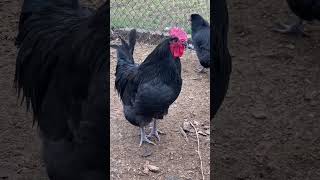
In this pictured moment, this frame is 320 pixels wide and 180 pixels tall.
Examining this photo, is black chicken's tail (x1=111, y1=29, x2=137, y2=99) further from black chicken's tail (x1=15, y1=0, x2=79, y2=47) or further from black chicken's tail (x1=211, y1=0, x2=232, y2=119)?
black chicken's tail (x1=211, y1=0, x2=232, y2=119)

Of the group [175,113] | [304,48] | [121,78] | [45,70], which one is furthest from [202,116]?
[304,48]

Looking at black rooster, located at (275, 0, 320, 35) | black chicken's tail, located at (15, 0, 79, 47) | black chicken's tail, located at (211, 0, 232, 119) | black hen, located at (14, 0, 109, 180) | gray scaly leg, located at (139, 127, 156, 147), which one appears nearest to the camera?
black chicken's tail, located at (211, 0, 232, 119)

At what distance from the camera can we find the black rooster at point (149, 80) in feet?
5.67

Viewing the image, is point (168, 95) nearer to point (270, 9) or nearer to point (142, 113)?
point (142, 113)

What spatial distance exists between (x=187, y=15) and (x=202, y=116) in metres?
0.45

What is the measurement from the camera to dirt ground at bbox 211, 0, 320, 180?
1.90 metres

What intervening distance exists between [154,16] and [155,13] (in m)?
0.08

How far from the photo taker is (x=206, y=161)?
1.85 m

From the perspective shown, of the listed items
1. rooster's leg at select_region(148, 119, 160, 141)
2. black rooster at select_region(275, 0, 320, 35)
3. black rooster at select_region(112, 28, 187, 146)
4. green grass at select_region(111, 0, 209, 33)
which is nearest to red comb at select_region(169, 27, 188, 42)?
black rooster at select_region(112, 28, 187, 146)

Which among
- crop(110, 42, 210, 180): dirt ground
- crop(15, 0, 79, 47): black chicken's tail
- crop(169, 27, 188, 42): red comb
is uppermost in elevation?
crop(15, 0, 79, 47): black chicken's tail

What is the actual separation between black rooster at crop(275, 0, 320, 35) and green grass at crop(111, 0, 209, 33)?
919mm

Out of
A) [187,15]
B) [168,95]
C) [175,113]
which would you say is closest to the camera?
[168,95]

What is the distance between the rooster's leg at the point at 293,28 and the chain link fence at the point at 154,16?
3.48 feet

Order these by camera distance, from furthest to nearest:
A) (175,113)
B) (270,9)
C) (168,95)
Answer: (270,9), (175,113), (168,95)
